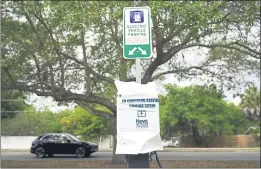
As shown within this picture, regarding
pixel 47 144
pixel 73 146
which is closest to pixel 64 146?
pixel 73 146

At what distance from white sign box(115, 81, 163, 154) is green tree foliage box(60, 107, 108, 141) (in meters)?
35.3

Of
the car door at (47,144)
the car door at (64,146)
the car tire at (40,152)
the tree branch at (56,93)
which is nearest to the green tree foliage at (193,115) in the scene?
the car door at (64,146)

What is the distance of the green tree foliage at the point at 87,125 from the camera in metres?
41.9

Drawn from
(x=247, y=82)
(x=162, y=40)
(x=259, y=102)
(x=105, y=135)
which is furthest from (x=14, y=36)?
(x=259, y=102)

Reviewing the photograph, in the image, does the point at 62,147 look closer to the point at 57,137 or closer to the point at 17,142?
the point at 57,137

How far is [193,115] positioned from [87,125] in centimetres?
1044

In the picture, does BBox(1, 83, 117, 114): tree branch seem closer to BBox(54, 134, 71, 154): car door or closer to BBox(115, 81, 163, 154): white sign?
BBox(54, 134, 71, 154): car door

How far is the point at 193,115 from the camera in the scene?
4206 centimetres

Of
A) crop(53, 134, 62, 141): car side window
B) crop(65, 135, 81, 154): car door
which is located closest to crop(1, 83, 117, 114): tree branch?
crop(65, 135, 81, 154): car door

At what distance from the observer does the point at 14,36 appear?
14.1 metres

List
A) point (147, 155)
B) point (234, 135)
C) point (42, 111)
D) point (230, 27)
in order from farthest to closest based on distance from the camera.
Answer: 1. point (42, 111)
2. point (234, 135)
3. point (230, 27)
4. point (147, 155)

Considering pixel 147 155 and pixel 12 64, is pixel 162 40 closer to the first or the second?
pixel 12 64

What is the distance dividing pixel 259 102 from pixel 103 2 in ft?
134

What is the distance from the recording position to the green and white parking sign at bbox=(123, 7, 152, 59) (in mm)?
6840
